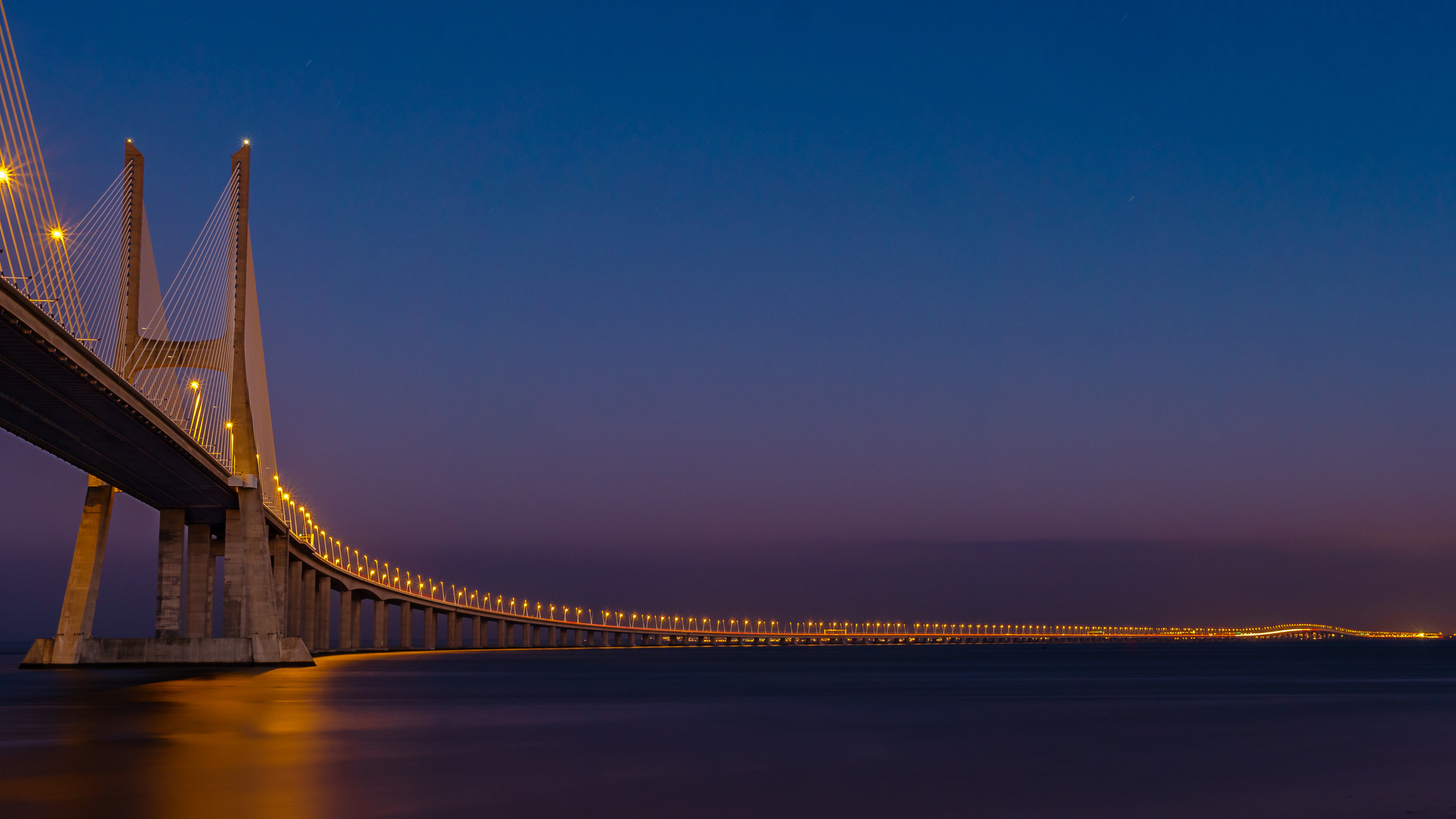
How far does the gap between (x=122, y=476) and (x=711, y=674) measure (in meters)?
32.4

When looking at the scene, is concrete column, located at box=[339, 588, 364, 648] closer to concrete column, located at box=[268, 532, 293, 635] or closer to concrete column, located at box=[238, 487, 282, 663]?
concrete column, located at box=[268, 532, 293, 635]

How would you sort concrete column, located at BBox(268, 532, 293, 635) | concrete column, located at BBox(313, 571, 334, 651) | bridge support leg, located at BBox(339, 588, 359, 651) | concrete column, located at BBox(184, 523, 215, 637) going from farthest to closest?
bridge support leg, located at BBox(339, 588, 359, 651), concrete column, located at BBox(313, 571, 334, 651), concrete column, located at BBox(268, 532, 293, 635), concrete column, located at BBox(184, 523, 215, 637)

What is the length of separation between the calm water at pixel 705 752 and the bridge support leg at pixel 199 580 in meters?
15.7

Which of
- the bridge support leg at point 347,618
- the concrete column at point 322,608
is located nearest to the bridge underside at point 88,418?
the concrete column at point 322,608

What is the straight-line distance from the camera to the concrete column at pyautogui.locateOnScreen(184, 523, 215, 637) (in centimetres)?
6262

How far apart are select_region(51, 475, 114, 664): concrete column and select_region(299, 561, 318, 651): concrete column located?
103ft

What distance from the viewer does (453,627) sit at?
13550 centimetres

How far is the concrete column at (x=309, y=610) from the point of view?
9044cm

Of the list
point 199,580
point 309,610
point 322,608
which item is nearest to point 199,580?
point 199,580

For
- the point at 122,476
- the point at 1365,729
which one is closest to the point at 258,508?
the point at 122,476

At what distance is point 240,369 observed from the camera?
51.5 meters

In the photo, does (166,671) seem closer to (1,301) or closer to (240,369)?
(240,369)

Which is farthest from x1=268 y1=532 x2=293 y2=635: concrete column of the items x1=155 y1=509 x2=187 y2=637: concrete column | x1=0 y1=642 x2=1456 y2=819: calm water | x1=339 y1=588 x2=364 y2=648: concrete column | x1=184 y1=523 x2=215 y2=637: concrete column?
x1=339 y1=588 x2=364 y2=648: concrete column

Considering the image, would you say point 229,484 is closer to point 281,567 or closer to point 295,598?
point 281,567
